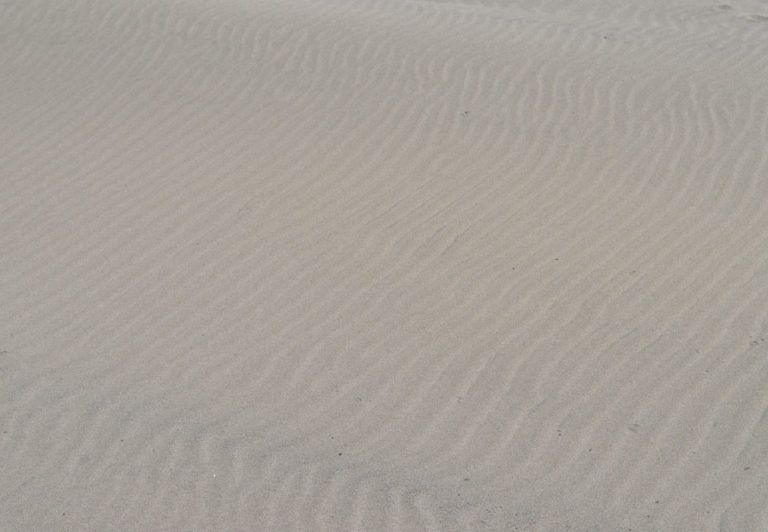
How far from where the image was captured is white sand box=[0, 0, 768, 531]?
12.6 feet

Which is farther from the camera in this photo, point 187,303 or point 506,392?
point 187,303

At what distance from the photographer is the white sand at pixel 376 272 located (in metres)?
3.83

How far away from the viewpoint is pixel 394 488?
3768 millimetres

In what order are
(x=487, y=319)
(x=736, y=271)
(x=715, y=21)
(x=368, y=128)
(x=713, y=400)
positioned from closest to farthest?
(x=713, y=400) → (x=487, y=319) → (x=736, y=271) → (x=368, y=128) → (x=715, y=21)

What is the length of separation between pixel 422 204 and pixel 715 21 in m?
5.61

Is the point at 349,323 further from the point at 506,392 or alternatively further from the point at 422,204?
the point at 422,204

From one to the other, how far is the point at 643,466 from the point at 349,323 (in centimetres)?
178

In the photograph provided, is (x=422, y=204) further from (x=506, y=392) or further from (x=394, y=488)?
(x=394, y=488)

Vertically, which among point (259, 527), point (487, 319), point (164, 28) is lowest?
point (259, 527)

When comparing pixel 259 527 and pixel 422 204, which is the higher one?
pixel 422 204

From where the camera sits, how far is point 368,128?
23.9 ft

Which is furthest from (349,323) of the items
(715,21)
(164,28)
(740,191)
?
(715,21)

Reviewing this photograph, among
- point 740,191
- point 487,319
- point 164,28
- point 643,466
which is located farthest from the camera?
point 164,28

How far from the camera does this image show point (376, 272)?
5.46 metres
